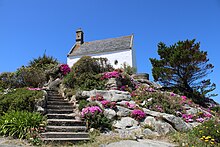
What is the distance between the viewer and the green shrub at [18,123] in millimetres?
7430

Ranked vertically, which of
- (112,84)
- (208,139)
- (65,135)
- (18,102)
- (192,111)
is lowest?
(208,139)

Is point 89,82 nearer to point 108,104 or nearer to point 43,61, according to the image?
point 108,104

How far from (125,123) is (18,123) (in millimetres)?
4245

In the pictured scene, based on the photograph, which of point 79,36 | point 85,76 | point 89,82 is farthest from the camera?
point 79,36

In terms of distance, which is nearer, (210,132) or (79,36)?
(210,132)

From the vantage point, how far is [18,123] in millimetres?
7590

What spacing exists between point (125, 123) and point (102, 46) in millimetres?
21600

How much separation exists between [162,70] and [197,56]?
2771 mm

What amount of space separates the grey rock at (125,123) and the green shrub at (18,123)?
3.13 meters

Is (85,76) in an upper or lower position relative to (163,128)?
upper

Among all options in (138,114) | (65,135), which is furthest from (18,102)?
(138,114)

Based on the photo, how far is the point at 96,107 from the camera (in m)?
9.10

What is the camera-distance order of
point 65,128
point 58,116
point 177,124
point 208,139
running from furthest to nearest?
1. point 177,124
2. point 58,116
3. point 65,128
4. point 208,139

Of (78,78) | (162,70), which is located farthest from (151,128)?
(162,70)
